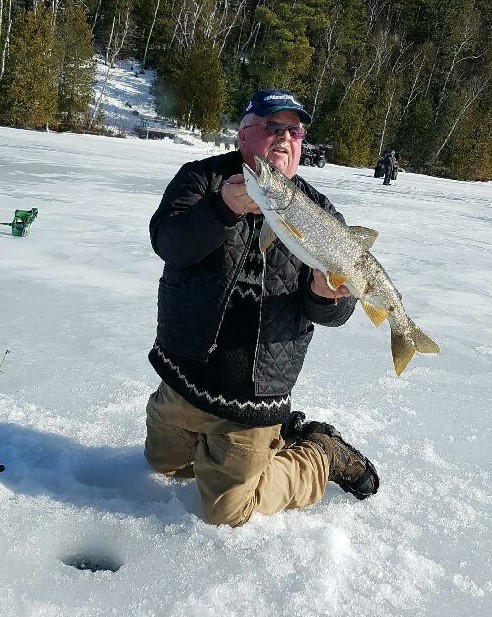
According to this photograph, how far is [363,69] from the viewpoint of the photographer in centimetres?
4491

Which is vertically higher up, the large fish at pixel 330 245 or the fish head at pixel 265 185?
the fish head at pixel 265 185

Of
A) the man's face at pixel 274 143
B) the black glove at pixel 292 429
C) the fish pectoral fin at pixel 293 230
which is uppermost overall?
the man's face at pixel 274 143

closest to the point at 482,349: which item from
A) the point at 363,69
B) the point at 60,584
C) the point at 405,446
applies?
the point at 405,446

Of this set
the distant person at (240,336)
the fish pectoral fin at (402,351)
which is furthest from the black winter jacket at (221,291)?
the fish pectoral fin at (402,351)

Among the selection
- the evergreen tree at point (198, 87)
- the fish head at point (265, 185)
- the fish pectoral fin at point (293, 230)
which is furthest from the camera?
the evergreen tree at point (198, 87)

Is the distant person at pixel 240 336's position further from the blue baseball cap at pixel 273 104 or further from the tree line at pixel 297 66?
the tree line at pixel 297 66

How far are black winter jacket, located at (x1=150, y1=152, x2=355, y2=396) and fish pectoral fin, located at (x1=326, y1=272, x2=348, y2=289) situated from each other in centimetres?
20

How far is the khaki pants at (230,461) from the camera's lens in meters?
2.25

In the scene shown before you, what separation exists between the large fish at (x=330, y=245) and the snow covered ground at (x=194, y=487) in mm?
765

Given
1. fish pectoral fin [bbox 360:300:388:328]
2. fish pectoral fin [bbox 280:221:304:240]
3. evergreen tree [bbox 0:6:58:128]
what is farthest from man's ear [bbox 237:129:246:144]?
evergreen tree [bbox 0:6:58:128]

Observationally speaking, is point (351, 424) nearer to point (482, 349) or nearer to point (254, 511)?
point (254, 511)

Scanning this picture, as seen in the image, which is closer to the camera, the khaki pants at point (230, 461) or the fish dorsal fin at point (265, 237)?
the fish dorsal fin at point (265, 237)

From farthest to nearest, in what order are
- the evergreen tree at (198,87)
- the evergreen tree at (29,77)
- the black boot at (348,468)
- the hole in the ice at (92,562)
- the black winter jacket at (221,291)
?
the evergreen tree at (198,87) < the evergreen tree at (29,77) < the black boot at (348,468) < the black winter jacket at (221,291) < the hole in the ice at (92,562)

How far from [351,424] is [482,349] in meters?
2.01
